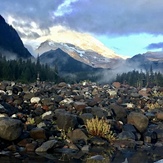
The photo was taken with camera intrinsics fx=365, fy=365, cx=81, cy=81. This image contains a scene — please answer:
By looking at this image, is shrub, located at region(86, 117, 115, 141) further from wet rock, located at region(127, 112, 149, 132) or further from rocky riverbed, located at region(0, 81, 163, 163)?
wet rock, located at region(127, 112, 149, 132)

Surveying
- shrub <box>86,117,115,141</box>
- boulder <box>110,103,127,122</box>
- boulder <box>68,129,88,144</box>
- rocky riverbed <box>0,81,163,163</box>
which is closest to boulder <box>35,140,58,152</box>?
rocky riverbed <box>0,81,163,163</box>

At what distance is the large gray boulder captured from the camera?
48.3 feet

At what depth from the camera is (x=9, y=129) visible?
48.5ft

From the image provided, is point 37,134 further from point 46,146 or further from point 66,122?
point 66,122

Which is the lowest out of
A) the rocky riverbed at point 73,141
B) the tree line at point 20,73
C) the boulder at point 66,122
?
the rocky riverbed at point 73,141

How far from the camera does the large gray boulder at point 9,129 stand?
1471 cm

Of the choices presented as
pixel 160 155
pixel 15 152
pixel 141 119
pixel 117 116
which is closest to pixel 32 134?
pixel 15 152

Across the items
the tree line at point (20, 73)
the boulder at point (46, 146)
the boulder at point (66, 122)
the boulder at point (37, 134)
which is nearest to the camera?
the boulder at point (46, 146)

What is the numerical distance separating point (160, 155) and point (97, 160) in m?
3.30

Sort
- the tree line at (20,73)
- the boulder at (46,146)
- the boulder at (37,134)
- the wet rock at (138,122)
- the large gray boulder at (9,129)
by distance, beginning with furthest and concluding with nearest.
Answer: the tree line at (20,73) < the wet rock at (138,122) < the boulder at (37,134) < the large gray boulder at (9,129) < the boulder at (46,146)

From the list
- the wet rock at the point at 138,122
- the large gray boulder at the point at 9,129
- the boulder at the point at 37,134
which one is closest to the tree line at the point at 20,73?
the wet rock at the point at 138,122

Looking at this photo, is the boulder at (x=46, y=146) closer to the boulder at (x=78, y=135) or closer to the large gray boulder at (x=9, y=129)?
the large gray boulder at (x=9, y=129)

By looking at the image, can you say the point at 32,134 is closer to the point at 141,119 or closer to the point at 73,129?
the point at 73,129

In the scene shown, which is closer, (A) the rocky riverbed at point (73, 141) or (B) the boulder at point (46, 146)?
(A) the rocky riverbed at point (73, 141)
